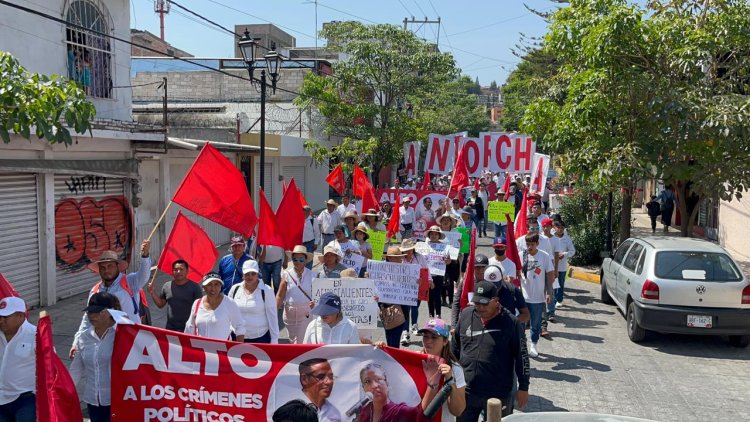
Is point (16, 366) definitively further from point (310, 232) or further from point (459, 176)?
point (459, 176)

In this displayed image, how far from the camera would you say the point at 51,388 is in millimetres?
4977

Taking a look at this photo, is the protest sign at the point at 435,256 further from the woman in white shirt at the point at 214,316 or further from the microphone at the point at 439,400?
the microphone at the point at 439,400

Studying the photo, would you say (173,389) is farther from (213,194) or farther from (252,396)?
(213,194)

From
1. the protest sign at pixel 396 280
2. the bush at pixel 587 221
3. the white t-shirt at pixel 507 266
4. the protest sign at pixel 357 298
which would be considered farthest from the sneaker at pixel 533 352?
the bush at pixel 587 221

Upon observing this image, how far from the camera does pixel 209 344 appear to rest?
5.32m

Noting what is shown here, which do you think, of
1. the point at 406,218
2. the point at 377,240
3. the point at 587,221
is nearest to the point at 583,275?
the point at 587,221

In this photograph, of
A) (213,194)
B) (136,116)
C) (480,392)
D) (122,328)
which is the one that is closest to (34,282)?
(213,194)

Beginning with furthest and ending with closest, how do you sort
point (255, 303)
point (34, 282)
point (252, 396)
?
point (34, 282)
point (255, 303)
point (252, 396)

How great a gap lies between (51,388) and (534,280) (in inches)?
230

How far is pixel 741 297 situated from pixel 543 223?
9.39 ft

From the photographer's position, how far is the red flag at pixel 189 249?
7883 millimetres

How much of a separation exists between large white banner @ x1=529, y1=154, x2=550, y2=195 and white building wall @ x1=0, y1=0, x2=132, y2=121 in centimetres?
1079

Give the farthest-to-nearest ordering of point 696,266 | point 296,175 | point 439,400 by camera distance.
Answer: point 296,175 → point 696,266 → point 439,400

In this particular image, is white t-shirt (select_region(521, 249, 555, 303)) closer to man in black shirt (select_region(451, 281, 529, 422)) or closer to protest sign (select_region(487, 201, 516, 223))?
man in black shirt (select_region(451, 281, 529, 422))
